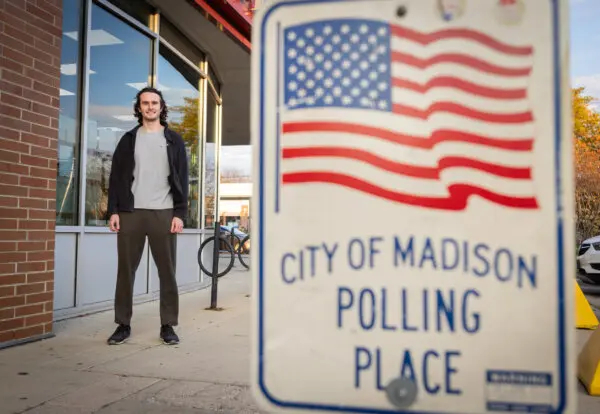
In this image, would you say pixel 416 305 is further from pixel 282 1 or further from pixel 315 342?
pixel 282 1

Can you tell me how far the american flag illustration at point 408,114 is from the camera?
1152mm

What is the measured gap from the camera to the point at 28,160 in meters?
4.12

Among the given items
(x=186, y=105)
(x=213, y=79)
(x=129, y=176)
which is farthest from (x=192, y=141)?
(x=129, y=176)

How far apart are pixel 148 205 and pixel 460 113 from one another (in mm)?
3359

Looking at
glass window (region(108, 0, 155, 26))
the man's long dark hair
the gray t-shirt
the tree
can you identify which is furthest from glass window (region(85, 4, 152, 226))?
the tree

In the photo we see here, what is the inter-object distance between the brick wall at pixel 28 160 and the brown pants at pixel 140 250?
1.93 ft

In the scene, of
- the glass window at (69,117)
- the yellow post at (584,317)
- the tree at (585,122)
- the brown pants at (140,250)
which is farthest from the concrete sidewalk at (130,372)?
the tree at (585,122)

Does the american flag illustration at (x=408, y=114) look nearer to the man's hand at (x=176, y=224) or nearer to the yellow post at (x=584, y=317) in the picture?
the man's hand at (x=176, y=224)

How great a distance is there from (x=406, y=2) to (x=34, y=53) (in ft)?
12.3

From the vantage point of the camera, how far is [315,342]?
1.20 m

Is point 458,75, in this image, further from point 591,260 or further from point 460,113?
point 591,260

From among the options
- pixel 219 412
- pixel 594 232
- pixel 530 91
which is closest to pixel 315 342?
pixel 530 91

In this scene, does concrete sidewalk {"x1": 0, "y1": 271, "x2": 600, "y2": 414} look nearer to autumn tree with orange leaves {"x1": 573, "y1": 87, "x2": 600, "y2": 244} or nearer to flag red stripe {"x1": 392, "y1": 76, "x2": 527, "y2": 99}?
flag red stripe {"x1": 392, "y1": 76, "x2": 527, "y2": 99}

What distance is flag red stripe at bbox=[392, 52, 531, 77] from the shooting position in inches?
45.4
